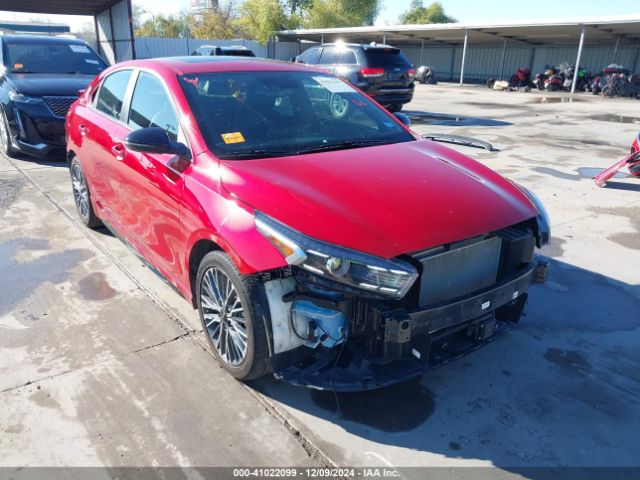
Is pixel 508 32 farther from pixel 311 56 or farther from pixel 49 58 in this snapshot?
pixel 49 58

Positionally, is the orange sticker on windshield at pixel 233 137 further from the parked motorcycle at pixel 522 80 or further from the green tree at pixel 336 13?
the green tree at pixel 336 13

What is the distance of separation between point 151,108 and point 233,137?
0.87 m

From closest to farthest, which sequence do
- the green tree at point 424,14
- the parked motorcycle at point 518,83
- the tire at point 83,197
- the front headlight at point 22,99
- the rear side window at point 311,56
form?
1. the tire at point 83,197
2. the front headlight at point 22,99
3. the rear side window at point 311,56
4. the parked motorcycle at point 518,83
5. the green tree at point 424,14

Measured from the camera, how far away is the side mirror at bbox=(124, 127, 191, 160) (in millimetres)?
2979

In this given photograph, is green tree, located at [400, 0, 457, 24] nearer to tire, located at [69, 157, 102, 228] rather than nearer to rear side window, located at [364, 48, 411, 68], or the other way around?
rear side window, located at [364, 48, 411, 68]

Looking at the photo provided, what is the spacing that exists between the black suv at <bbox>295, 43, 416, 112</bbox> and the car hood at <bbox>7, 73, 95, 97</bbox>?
663 cm

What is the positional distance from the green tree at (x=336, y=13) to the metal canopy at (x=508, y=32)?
20857 mm

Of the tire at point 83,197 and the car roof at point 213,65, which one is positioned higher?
the car roof at point 213,65

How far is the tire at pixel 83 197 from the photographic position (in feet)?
16.6

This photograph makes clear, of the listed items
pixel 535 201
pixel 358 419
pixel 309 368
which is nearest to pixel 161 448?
pixel 309 368

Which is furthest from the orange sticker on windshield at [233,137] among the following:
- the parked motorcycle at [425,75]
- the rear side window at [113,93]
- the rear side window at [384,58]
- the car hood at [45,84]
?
the parked motorcycle at [425,75]

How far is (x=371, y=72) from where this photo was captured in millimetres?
12711

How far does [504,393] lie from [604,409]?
525 millimetres

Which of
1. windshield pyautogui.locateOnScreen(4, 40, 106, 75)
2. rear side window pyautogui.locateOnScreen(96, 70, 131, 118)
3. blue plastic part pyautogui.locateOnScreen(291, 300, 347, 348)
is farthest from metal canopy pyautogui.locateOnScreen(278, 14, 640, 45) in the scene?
blue plastic part pyautogui.locateOnScreen(291, 300, 347, 348)
